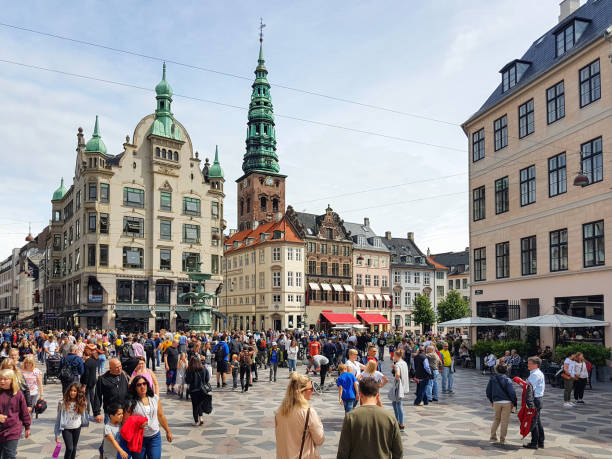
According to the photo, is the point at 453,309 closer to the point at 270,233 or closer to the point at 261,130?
the point at 270,233

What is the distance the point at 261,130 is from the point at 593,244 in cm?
6650

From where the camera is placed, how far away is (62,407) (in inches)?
328

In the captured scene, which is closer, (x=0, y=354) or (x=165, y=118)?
(x=0, y=354)

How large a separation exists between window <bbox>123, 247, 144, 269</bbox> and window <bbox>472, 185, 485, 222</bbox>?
31.0m

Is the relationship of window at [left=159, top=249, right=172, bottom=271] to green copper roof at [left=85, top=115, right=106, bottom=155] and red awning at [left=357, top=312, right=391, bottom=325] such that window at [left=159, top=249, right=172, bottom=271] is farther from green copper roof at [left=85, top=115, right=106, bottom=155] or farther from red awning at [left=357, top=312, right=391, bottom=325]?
red awning at [left=357, top=312, right=391, bottom=325]

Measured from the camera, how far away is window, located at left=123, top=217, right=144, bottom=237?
5146 cm

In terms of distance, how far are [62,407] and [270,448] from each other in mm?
4176

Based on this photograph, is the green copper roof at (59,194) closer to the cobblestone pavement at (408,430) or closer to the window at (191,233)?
the window at (191,233)

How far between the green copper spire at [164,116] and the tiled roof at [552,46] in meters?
30.7

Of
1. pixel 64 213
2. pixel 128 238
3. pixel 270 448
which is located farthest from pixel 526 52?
pixel 64 213

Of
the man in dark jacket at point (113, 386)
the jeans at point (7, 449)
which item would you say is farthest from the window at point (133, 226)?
the jeans at point (7, 449)

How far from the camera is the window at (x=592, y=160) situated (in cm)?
2384

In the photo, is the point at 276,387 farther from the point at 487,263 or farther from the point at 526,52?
the point at 526,52

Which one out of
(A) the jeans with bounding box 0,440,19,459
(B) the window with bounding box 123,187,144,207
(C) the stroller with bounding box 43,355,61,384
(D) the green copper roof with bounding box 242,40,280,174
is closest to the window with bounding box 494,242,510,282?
(C) the stroller with bounding box 43,355,61,384
